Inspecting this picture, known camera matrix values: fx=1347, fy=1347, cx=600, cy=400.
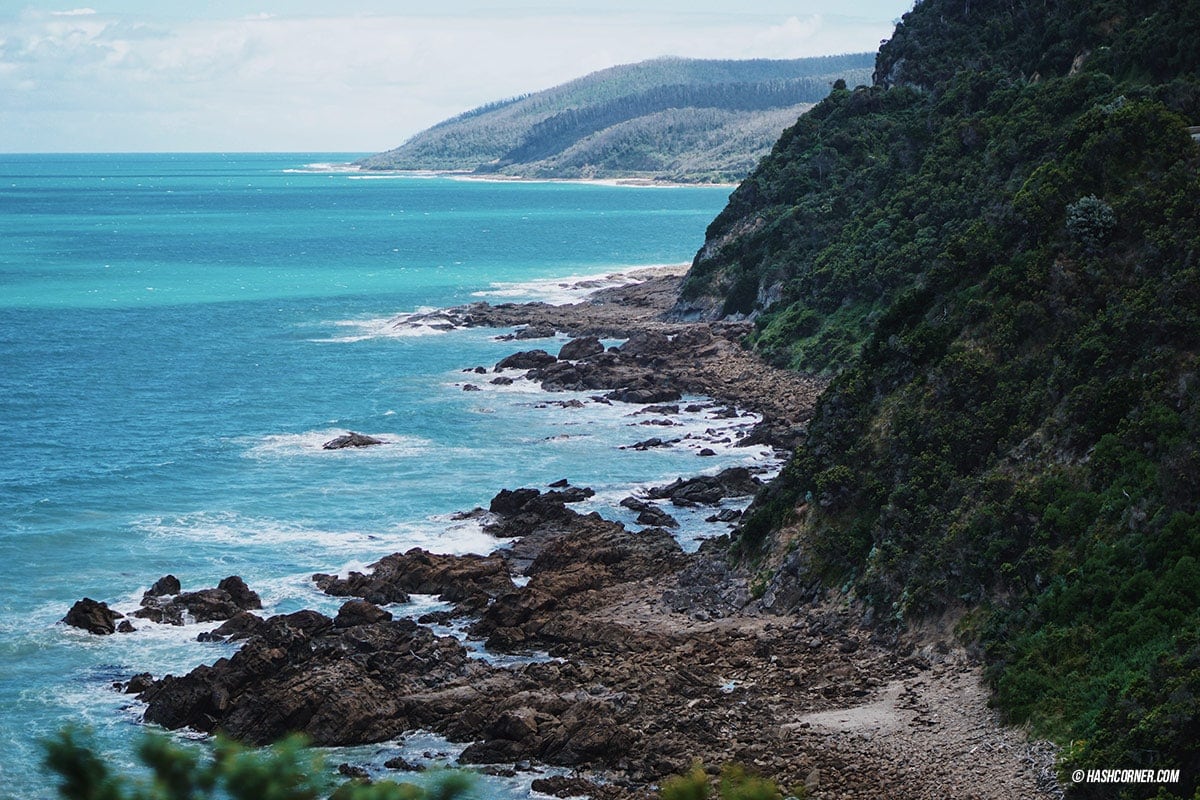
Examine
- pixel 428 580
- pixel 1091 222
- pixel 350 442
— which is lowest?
pixel 428 580

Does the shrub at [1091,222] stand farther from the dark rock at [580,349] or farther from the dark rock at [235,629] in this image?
the dark rock at [580,349]

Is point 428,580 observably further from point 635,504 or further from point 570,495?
point 635,504

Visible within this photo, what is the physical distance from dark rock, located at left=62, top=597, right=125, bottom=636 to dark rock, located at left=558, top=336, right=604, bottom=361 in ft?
156

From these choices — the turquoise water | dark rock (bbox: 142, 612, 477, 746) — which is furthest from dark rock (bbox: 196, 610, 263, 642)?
dark rock (bbox: 142, 612, 477, 746)

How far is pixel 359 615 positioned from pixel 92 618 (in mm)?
8996

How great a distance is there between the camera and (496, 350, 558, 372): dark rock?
3499 inches

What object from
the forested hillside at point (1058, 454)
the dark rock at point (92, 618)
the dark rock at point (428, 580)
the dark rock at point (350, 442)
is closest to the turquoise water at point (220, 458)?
the dark rock at point (92, 618)

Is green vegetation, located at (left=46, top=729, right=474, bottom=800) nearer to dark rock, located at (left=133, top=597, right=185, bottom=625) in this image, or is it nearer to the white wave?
dark rock, located at (left=133, top=597, right=185, bottom=625)

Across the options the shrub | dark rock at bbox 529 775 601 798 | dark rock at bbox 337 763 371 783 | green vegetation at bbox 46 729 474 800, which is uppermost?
the shrub

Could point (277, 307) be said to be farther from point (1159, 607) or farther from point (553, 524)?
point (1159, 607)

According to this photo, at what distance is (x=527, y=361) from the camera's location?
293 feet

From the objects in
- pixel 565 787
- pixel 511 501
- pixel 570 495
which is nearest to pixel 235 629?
pixel 511 501

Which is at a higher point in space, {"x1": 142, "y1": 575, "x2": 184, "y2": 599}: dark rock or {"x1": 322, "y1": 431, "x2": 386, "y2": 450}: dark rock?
{"x1": 322, "y1": 431, "x2": 386, "y2": 450}: dark rock

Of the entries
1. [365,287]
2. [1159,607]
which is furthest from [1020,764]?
[365,287]
